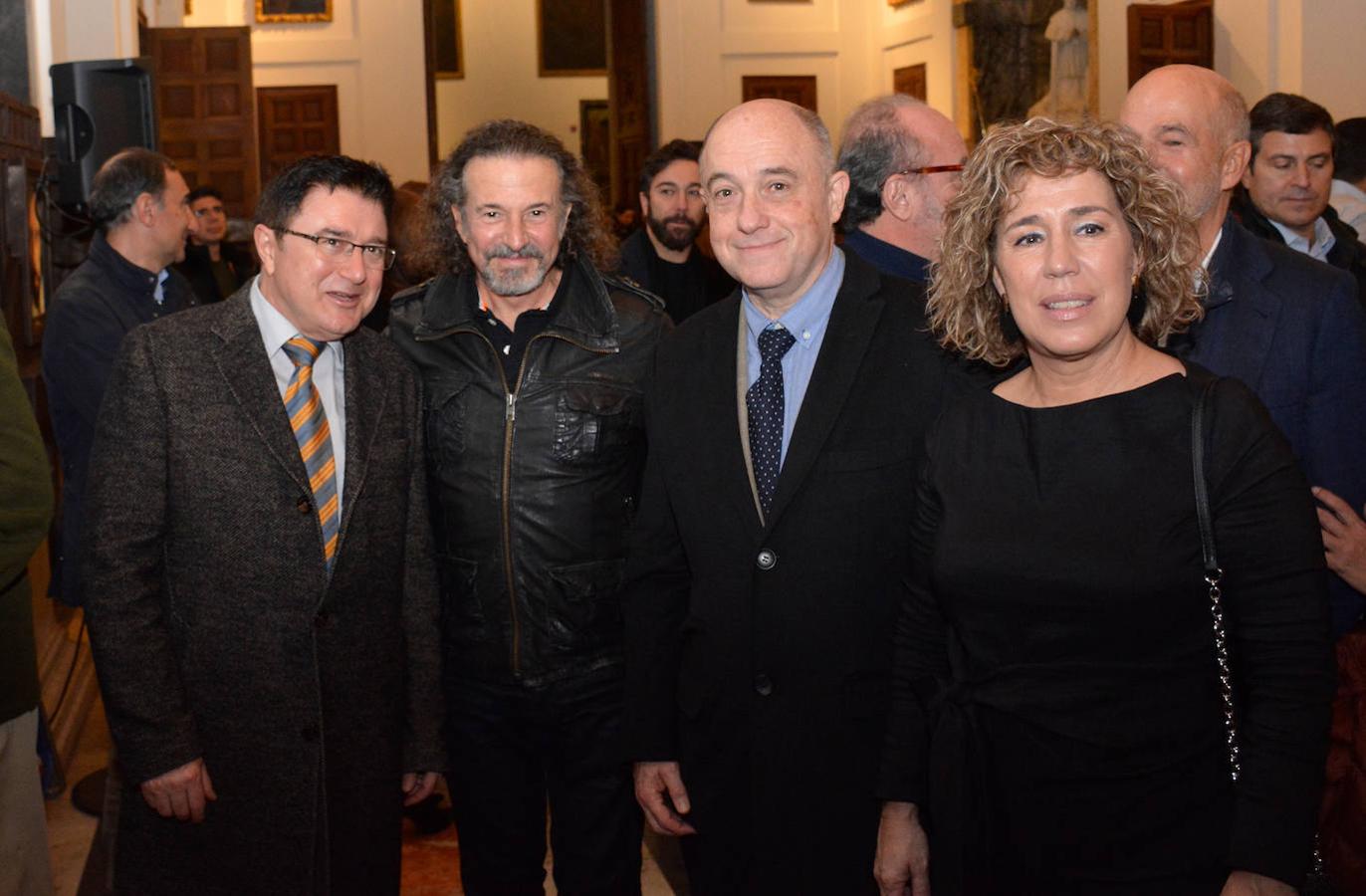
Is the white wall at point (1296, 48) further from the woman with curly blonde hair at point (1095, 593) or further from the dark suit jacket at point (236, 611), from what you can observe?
the dark suit jacket at point (236, 611)

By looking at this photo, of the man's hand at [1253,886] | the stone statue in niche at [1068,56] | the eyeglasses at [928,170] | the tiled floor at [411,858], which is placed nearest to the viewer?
the man's hand at [1253,886]

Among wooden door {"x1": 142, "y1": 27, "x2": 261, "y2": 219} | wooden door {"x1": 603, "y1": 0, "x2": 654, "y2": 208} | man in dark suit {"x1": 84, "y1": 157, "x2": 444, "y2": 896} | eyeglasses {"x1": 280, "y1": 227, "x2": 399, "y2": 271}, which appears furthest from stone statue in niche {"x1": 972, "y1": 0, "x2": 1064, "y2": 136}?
man in dark suit {"x1": 84, "y1": 157, "x2": 444, "y2": 896}

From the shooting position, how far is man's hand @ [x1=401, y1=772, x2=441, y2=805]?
306 centimetres

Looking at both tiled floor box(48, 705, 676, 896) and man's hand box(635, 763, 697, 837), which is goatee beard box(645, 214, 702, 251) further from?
man's hand box(635, 763, 697, 837)

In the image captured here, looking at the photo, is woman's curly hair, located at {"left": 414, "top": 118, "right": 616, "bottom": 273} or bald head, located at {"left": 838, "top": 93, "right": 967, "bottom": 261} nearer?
woman's curly hair, located at {"left": 414, "top": 118, "right": 616, "bottom": 273}

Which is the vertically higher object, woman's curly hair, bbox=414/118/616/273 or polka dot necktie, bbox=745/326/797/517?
woman's curly hair, bbox=414/118/616/273

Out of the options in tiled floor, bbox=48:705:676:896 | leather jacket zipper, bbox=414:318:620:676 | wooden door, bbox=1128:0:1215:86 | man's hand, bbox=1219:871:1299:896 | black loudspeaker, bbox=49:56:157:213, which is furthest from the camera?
wooden door, bbox=1128:0:1215:86

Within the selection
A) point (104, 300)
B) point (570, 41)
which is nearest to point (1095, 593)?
point (104, 300)

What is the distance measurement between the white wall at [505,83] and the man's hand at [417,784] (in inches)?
722

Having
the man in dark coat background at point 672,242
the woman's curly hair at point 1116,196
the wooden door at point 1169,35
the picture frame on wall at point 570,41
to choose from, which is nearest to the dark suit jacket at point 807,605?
the woman's curly hair at point 1116,196

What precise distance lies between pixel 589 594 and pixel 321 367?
0.77 m

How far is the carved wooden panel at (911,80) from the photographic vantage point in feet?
48.1

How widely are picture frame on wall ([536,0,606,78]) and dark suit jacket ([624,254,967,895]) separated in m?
18.9

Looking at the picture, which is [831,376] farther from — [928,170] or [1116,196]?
[928,170]
